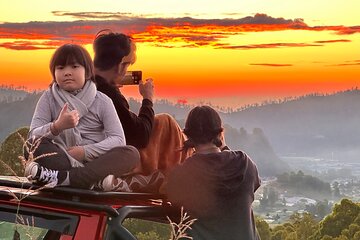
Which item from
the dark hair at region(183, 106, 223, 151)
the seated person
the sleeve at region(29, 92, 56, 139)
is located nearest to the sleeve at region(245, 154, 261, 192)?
the seated person

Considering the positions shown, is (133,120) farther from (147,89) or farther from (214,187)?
(214,187)

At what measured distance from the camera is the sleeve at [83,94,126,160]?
282 inches

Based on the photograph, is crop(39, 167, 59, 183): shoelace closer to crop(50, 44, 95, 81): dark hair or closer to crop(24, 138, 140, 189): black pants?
crop(24, 138, 140, 189): black pants

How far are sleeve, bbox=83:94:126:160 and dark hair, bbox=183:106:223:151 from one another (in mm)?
471

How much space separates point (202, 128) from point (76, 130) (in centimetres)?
81

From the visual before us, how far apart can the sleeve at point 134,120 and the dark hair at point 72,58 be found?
0.58 m

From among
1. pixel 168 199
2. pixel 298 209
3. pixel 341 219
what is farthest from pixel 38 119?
pixel 298 209

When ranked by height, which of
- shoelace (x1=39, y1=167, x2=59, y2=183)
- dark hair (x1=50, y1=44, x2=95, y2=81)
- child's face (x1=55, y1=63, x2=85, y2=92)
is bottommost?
shoelace (x1=39, y1=167, x2=59, y2=183)

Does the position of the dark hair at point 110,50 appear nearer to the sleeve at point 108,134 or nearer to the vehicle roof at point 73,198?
the sleeve at point 108,134

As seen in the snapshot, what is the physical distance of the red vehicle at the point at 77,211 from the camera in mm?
6398

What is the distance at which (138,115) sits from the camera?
805 cm

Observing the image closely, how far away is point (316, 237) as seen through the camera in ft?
149

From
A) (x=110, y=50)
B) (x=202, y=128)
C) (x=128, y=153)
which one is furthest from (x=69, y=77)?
(x=110, y=50)

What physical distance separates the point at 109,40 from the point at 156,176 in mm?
1128
